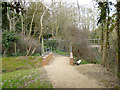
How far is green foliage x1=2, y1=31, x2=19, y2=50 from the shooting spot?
948 centimetres

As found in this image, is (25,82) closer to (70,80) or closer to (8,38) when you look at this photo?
(70,80)

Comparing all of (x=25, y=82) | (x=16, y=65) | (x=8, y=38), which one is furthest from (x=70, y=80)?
(x=8, y=38)

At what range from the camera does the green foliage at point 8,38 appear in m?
9.48

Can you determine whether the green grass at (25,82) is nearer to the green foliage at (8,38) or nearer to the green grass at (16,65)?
the green grass at (16,65)

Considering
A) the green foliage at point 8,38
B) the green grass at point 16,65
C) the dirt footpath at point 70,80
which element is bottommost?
the green grass at point 16,65

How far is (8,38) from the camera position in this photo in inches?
382

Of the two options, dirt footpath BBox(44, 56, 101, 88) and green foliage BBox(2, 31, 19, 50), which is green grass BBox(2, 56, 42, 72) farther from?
dirt footpath BBox(44, 56, 101, 88)

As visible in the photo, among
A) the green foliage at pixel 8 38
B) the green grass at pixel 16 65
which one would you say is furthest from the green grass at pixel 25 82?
the green foliage at pixel 8 38

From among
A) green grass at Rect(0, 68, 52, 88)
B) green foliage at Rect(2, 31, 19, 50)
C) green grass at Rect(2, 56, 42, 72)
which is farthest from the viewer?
green foliage at Rect(2, 31, 19, 50)

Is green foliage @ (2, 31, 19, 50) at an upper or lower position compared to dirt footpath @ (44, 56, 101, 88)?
upper

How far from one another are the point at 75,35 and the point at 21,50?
18.1 feet

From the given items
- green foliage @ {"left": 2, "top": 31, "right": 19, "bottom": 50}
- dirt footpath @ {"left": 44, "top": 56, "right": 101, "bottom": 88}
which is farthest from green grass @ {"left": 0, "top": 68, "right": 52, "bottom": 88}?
green foliage @ {"left": 2, "top": 31, "right": 19, "bottom": 50}

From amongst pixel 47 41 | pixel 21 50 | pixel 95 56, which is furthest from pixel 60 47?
pixel 95 56

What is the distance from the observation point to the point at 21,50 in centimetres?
1041
